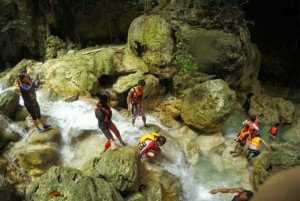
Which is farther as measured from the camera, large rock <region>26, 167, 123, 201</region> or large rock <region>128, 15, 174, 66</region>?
large rock <region>128, 15, 174, 66</region>

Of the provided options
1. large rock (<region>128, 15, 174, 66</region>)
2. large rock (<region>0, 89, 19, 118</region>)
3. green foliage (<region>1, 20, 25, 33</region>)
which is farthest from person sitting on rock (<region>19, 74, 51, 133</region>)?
green foliage (<region>1, 20, 25, 33</region>)

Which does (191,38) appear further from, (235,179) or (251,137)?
(235,179)

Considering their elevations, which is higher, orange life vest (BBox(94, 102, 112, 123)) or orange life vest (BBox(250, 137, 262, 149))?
orange life vest (BBox(94, 102, 112, 123))

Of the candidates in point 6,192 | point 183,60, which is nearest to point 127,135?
point 183,60

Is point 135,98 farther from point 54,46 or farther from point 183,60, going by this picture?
point 54,46

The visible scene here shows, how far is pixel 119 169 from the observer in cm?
796

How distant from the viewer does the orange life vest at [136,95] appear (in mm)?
9875

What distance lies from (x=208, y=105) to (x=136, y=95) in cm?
265

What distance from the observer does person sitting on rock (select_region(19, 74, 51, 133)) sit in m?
8.90

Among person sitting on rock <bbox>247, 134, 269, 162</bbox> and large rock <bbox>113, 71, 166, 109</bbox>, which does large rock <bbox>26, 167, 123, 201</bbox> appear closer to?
person sitting on rock <bbox>247, 134, 269, 162</bbox>

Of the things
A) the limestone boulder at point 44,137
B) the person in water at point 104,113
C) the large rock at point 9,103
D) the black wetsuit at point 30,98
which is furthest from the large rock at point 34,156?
the person in water at point 104,113

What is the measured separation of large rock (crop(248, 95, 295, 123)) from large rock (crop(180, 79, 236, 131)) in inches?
123

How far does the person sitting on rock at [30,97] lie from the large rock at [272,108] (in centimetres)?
816

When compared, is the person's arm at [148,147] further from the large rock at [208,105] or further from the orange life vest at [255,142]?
the orange life vest at [255,142]
